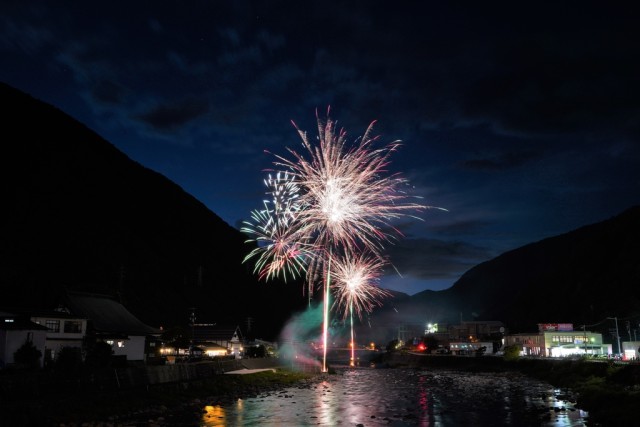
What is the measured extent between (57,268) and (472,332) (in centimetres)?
10862

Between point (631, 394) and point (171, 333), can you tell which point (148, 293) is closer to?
point (171, 333)

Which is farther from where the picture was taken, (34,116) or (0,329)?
(34,116)

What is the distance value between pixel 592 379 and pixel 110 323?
46447 millimetres

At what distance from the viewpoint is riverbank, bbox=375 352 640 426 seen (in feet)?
102

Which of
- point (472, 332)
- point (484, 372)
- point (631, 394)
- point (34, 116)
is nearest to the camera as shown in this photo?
point (631, 394)

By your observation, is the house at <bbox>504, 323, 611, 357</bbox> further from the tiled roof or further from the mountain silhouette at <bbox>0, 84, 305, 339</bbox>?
the tiled roof

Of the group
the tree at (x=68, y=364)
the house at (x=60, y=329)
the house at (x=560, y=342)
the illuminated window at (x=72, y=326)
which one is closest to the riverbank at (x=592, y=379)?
the house at (x=560, y=342)

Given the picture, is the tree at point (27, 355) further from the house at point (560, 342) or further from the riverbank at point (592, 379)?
the house at point (560, 342)

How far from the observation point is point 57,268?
115m

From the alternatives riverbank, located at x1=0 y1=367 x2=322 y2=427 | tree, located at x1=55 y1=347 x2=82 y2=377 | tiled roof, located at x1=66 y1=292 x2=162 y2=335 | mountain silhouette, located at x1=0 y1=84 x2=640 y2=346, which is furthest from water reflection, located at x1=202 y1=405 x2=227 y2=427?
mountain silhouette, located at x1=0 y1=84 x2=640 y2=346

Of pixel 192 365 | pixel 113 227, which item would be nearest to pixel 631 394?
pixel 192 365

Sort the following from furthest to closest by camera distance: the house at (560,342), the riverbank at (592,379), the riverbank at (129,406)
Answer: the house at (560,342)
the riverbank at (592,379)
the riverbank at (129,406)

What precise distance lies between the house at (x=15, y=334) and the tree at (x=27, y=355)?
3.43 ft

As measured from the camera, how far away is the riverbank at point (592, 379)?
31025mm
